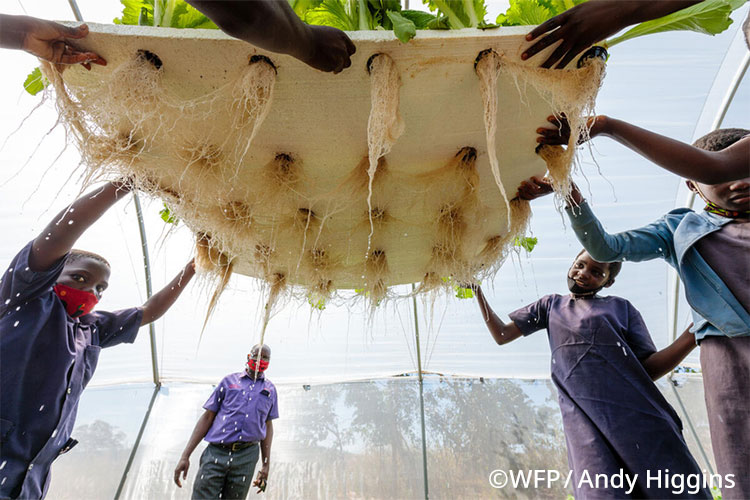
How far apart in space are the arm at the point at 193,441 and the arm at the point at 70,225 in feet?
8.37

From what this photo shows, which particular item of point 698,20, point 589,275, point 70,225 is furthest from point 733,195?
point 70,225

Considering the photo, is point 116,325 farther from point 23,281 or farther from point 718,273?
point 718,273

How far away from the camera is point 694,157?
1.46 metres

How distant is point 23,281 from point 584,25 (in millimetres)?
2528

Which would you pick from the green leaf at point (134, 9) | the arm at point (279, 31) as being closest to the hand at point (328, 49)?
the arm at point (279, 31)

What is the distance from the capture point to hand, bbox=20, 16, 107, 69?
1139 millimetres

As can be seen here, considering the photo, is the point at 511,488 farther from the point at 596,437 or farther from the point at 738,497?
the point at 738,497

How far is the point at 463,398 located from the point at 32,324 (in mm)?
4426

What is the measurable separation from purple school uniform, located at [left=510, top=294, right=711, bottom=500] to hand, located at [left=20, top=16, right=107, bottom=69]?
257 centimetres

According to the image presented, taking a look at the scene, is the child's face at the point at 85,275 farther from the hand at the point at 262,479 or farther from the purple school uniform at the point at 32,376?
the hand at the point at 262,479

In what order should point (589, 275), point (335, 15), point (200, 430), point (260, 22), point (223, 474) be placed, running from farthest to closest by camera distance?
point (200, 430) < point (223, 474) < point (589, 275) < point (335, 15) < point (260, 22)

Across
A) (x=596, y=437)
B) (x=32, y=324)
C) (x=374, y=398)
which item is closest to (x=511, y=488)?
(x=374, y=398)

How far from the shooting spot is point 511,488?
4.70 meters

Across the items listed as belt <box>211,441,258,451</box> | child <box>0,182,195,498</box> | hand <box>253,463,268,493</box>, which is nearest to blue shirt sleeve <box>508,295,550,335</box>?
child <box>0,182,195,498</box>
